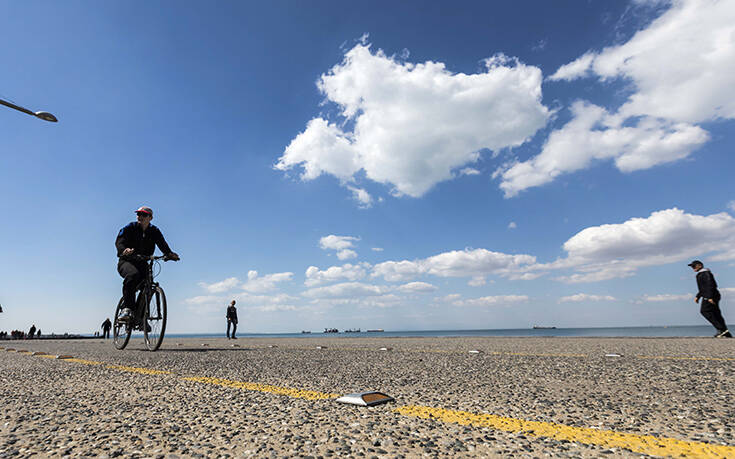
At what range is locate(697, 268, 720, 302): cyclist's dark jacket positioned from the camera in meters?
11.3

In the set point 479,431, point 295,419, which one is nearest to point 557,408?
point 479,431

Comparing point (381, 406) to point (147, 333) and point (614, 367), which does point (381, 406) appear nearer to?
point (614, 367)

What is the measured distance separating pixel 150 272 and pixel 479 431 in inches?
291

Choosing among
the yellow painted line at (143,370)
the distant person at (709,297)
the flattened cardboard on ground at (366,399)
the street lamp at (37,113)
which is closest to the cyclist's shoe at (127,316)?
the yellow painted line at (143,370)

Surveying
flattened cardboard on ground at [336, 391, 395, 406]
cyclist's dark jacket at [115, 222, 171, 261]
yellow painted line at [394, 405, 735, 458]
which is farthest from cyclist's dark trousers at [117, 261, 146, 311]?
yellow painted line at [394, 405, 735, 458]

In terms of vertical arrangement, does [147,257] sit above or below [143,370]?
above

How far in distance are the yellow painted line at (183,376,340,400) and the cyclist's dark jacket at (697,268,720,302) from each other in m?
13.3

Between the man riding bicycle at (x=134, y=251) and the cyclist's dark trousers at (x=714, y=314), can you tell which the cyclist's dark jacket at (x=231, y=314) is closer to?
the man riding bicycle at (x=134, y=251)

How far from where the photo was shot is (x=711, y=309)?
11.4 metres

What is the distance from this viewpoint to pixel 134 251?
24.0ft

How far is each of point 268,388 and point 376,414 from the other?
136cm

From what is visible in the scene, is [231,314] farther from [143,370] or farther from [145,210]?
[143,370]

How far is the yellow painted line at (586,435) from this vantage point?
174 cm

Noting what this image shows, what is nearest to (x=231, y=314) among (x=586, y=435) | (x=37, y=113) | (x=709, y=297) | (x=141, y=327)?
(x=37, y=113)
